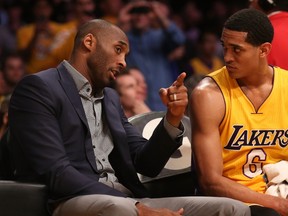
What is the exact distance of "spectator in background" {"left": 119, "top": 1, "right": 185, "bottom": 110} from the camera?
8211mm

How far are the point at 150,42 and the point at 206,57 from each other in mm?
1429

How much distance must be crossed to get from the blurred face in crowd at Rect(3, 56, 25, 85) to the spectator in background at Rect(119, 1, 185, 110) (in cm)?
108

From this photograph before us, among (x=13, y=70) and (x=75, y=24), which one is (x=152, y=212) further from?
(x=75, y=24)

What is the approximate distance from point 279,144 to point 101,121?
0.90 metres

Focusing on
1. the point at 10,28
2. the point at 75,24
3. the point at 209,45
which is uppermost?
the point at 75,24

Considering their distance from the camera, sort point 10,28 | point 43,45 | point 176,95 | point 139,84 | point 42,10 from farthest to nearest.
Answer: point 10,28 < point 42,10 < point 43,45 < point 139,84 < point 176,95

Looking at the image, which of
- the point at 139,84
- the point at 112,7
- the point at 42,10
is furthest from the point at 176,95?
the point at 42,10

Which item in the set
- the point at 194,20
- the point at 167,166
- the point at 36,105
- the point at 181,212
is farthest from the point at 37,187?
the point at 194,20

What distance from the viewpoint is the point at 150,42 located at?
27.2ft

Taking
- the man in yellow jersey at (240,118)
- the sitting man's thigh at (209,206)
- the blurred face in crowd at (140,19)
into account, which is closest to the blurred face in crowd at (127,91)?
the blurred face in crowd at (140,19)

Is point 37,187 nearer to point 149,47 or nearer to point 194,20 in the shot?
point 149,47

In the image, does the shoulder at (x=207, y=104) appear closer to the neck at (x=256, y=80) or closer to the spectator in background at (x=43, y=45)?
the neck at (x=256, y=80)

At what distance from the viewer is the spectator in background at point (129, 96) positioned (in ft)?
21.8

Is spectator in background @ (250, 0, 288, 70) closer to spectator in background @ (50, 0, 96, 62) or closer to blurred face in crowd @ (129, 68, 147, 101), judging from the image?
blurred face in crowd @ (129, 68, 147, 101)
